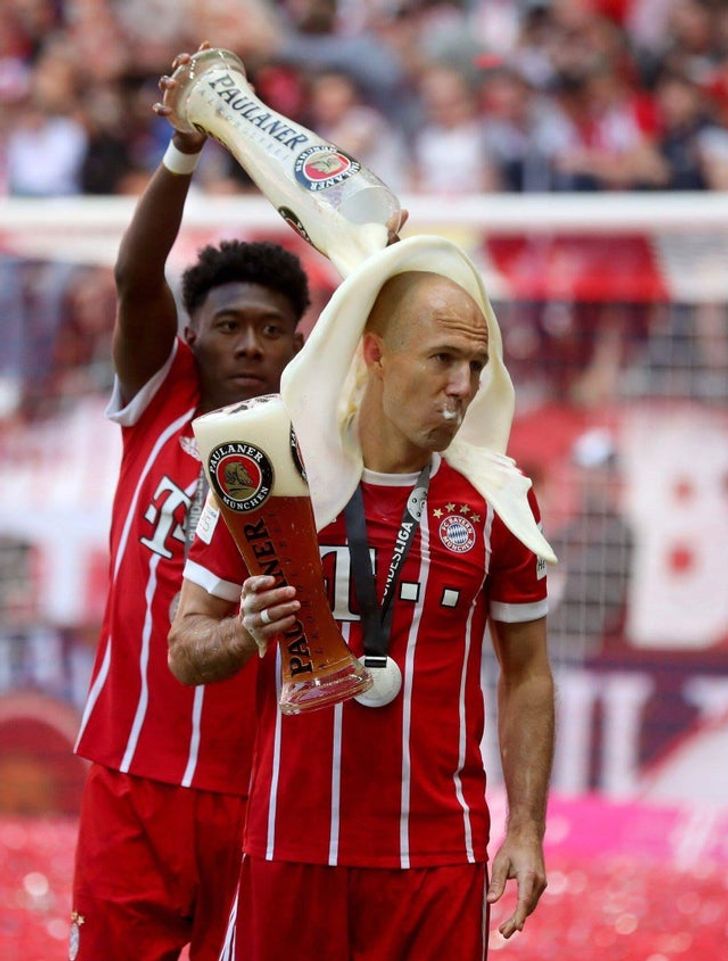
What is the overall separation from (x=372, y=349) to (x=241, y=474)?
1.82ft

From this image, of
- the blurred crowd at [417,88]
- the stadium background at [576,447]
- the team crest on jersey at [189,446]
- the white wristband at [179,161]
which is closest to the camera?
the white wristband at [179,161]

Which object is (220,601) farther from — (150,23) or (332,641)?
(150,23)

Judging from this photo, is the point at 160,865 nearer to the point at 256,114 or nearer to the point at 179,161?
the point at 179,161

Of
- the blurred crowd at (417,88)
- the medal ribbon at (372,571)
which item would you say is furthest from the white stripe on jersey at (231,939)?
the blurred crowd at (417,88)

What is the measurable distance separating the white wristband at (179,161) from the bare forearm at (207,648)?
1.23 m

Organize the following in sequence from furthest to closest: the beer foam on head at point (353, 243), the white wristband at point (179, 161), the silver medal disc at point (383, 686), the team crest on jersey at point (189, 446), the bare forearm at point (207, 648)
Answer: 1. the team crest on jersey at point (189, 446)
2. the white wristband at point (179, 161)
3. the beer foam on head at point (353, 243)
4. the silver medal disc at point (383, 686)
5. the bare forearm at point (207, 648)

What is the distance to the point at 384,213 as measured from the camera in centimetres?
325

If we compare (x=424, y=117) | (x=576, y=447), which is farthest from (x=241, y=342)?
(x=424, y=117)

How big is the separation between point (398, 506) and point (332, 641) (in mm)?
381

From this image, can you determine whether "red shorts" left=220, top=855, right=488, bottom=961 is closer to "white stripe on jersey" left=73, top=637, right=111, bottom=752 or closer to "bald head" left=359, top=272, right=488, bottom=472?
"bald head" left=359, top=272, right=488, bottom=472

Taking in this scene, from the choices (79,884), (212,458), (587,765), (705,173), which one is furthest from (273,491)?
(705,173)

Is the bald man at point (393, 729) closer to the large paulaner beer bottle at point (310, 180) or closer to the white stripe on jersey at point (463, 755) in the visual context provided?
the white stripe on jersey at point (463, 755)

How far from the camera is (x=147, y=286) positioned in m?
3.98

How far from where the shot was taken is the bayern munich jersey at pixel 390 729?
311 centimetres
